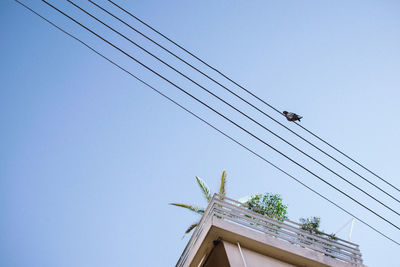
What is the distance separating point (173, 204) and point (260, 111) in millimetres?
11425

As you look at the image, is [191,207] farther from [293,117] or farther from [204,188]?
[293,117]

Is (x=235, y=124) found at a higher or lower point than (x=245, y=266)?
higher

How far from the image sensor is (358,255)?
9234mm

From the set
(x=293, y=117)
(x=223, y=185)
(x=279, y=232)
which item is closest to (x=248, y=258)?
(x=279, y=232)

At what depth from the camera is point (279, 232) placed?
9062 millimetres

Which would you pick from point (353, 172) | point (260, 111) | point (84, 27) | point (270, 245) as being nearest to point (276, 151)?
point (260, 111)

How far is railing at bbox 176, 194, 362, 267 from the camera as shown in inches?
339

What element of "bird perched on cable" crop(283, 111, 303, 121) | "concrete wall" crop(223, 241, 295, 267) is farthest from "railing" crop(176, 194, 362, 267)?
"bird perched on cable" crop(283, 111, 303, 121)

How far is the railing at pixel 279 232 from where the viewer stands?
28.3ft

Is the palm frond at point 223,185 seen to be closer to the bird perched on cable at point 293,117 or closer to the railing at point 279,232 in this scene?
the railing at point 279,232

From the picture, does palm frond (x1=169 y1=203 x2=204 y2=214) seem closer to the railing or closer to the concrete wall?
the railing

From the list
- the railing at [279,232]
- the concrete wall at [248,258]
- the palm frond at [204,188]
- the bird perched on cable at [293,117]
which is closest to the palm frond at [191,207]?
the palm frond at [204,188]

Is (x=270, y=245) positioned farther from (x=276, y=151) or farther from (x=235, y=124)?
(x=235, y=124)

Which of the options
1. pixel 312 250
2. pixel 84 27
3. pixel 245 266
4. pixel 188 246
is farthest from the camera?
pixel 188 246
